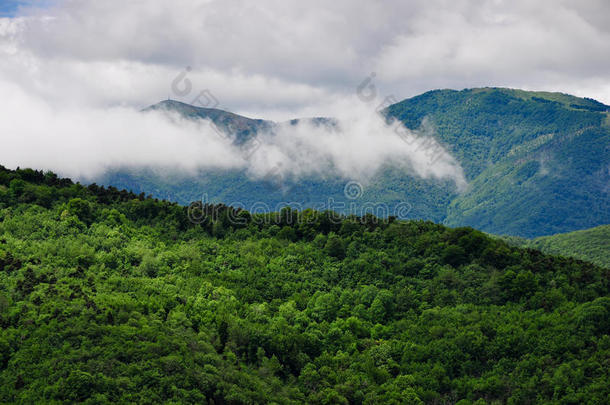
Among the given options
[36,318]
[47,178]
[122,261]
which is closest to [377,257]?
[122,261]

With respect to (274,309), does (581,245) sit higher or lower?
higher

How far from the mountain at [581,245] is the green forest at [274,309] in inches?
3735

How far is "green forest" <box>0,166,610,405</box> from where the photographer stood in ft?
135

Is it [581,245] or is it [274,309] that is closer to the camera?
[274,309]

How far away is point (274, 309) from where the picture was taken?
59750mm

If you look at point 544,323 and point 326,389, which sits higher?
point 544,323

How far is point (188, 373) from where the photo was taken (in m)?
40.5

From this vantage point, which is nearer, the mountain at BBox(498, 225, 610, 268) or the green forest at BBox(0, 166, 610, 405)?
the green forest at BBox(0, 166, 610, 405)

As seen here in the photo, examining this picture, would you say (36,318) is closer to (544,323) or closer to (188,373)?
(188,373)

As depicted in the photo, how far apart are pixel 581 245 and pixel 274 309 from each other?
138853 millimetres

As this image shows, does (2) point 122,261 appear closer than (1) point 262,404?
No

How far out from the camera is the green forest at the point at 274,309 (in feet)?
135

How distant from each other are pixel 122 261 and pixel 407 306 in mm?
33174

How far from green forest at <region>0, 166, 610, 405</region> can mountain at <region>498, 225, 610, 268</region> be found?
94865 mm
